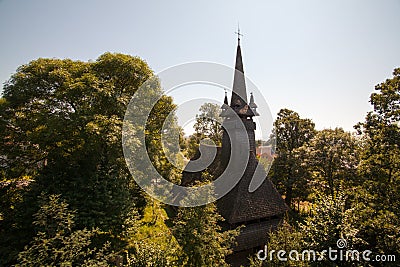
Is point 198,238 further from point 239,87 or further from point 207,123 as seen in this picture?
point 207,123

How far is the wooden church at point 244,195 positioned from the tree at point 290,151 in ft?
23.8

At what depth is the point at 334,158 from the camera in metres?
14.4

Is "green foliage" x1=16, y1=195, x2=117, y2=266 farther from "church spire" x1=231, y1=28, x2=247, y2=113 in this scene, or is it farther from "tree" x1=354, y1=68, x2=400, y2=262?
"church spire" x1=231, y1=28, x2=247, y2=113

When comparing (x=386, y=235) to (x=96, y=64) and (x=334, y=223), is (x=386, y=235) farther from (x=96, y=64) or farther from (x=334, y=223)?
(x=96, y=64)

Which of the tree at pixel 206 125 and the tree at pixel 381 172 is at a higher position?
the tree at pixel 206 125

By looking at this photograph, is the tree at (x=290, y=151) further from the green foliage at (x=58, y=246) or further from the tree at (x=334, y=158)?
the green foliage at (x=58, y=246)

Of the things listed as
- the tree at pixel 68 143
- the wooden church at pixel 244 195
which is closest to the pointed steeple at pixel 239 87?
the wooden church at pixel 244 195

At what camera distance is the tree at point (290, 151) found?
17.8 metres

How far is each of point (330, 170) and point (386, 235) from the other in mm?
8906

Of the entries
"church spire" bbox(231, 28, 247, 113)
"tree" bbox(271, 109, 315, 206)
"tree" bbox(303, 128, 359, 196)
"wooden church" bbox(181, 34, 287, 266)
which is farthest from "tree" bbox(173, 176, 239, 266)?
"tree" bbox(271, 109, 315, 206)

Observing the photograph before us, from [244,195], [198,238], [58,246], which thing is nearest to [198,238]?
[198,238]

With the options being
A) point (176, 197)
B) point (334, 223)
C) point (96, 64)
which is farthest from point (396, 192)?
point (96, 64)

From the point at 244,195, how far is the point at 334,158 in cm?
881

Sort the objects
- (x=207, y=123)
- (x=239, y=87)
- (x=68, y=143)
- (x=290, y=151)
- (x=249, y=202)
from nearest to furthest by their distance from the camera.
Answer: (x=68, y=143) < (x=249, y=202) < (x=239, y=87) < (x=290, y=151) < (x=207, y=123)
